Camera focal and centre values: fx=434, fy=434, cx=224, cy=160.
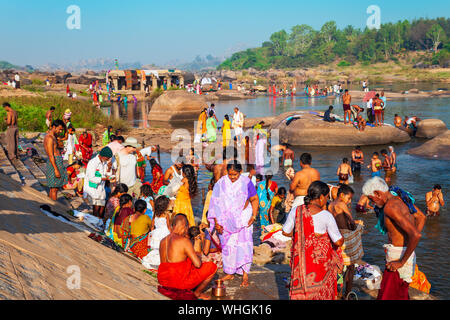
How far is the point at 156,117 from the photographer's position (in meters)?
30.0

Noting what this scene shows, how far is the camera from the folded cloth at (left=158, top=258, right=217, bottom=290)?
4941mm

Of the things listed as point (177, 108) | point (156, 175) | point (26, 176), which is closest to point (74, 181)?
point (26, 176)

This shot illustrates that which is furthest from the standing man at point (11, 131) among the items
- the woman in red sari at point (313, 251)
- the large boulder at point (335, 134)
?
the large boulder at point (335, 134)

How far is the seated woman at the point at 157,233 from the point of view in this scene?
607 cm

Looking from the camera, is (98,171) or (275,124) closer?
(98,171)

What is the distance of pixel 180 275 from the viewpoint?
4.95 m

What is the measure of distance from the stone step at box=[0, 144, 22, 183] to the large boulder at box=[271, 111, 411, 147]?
12344 mm

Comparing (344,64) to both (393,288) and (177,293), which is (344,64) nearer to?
(393,288)

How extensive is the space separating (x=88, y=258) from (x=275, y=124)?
56.4ft

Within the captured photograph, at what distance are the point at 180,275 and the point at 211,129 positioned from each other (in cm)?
1412

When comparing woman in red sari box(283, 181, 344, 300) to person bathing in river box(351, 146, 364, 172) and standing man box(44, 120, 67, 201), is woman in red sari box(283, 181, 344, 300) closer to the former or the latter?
standing man box(44, 120, 67, 201)

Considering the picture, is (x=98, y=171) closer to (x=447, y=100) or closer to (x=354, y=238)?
(x=354, y=238)

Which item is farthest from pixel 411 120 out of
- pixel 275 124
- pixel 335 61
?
pixel 335 61

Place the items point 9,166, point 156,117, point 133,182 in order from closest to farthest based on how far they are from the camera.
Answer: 1. point 133,182
2. point 9,166
3. point 156,117
